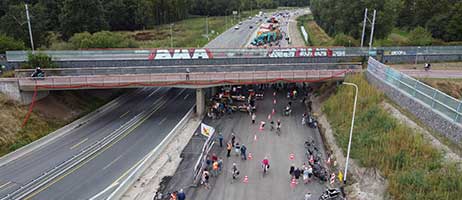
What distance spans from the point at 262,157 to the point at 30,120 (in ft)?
76.1

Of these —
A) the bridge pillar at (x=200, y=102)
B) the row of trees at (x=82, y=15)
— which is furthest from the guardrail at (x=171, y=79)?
the row of trees at (x=82, y=15)

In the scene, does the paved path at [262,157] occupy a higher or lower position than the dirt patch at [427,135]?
lower

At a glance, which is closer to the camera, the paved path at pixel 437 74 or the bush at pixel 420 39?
the paved path at pixel 437 74

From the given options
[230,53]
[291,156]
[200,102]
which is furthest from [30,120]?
[230,53]

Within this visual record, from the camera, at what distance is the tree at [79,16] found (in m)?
74.4

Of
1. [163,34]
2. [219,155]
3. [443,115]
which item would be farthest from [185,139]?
[163,34]

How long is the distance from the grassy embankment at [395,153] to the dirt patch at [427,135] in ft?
1.26

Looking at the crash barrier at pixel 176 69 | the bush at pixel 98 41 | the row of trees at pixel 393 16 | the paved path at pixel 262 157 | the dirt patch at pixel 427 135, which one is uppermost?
the row of trees at pixel 393 16

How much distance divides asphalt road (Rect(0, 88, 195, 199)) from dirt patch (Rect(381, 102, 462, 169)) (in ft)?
71.0

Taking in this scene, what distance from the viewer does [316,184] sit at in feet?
78.5

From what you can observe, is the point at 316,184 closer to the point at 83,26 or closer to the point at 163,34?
the point at 83,26

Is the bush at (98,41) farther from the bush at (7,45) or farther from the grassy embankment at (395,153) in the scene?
the grassy embankment at (395,153)

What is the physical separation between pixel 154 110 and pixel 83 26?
157 ft

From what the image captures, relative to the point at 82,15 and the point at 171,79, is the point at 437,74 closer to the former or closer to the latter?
the point at 171,79
